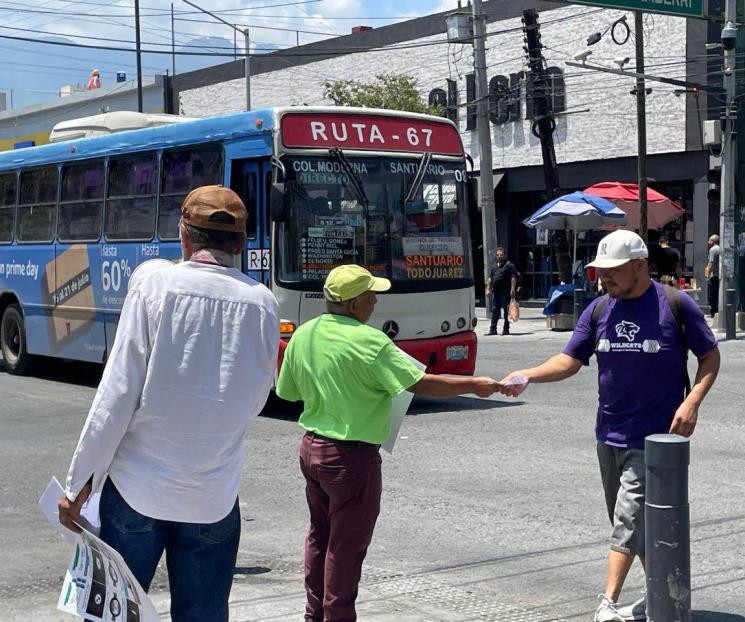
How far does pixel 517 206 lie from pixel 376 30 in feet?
26.7

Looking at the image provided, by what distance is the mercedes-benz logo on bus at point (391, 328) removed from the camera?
13.5 meters

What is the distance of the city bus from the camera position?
43.1 feet

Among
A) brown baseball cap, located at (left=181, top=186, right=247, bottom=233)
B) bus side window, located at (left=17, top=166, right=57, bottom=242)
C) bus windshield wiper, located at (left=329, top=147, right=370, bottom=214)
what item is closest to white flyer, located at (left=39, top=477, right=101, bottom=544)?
brown baseball cap, located at (left=181, top=186, right=247, bottom=233)

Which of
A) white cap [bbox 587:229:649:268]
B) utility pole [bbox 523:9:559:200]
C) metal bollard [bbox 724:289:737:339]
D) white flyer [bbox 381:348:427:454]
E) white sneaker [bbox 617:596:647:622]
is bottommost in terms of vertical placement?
white sneaker [bbox 617:596:647:622]

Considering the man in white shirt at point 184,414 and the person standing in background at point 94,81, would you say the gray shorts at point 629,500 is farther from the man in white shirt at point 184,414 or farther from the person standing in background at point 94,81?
the person standing in background at point 94,81

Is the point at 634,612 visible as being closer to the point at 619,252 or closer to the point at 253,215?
the point at 619,252

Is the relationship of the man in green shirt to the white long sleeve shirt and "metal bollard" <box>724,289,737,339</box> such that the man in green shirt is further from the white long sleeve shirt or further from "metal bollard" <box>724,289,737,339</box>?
"metal bollard" <box>724,289,737,339</box>

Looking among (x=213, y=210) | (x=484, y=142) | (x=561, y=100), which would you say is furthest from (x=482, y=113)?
(x=213, y=210)

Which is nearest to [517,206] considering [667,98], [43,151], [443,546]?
[667,98]

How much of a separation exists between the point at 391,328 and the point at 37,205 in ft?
21.3

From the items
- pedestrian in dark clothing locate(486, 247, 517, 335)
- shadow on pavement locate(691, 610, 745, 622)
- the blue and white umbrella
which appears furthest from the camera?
the blue and white umbrella

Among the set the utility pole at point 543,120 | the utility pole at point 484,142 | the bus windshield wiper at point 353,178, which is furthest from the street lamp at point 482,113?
the bus windshield wiper at point 353,178

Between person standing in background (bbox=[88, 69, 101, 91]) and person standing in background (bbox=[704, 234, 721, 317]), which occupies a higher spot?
person standing in background (bbox=[88, 69, 101, 91])

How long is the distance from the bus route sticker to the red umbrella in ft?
86.2
